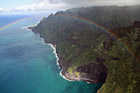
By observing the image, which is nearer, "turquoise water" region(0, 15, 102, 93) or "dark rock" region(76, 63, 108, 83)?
"turquoise water" region(0, 15, 102, 93)

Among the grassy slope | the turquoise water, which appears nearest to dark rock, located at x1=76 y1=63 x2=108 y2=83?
the grassy slope

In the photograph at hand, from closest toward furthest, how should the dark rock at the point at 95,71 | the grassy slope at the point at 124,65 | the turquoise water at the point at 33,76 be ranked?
the grassy slope at the point at 124,65 < the turquoise water at the point at 33,76 < the dark rock at the point at 95,71

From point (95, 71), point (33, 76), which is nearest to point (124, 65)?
point (95, 71)

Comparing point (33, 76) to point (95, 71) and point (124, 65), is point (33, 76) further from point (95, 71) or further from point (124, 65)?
point (124, 65)

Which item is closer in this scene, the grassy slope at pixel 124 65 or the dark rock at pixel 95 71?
the grassy slope at pixel 124 65

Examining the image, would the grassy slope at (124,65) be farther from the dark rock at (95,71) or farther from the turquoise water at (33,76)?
the turquoise water at (33,76)

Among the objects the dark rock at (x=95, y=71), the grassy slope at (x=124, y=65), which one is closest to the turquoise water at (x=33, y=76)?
the dark rock at (x=95, y=71)

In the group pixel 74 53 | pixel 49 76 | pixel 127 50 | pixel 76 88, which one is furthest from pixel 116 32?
pixel 49 76

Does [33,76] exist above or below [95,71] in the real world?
below

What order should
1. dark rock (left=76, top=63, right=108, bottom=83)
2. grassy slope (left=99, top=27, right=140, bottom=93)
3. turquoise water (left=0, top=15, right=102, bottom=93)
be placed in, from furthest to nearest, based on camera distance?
dark rock (left=76, top=63, right=108, bottom=83) < turquoise water (left=0, top=15, right=102, bottom=93) < grassy slope (left=99, top=27, right=140, bottom=93)

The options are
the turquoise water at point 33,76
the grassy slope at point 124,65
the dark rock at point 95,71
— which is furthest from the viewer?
the dark rock at point 95,71

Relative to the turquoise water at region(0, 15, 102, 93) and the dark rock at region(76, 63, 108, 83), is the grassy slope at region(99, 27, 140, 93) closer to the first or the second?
the dark rock at region(76, 63, 108, 83)
